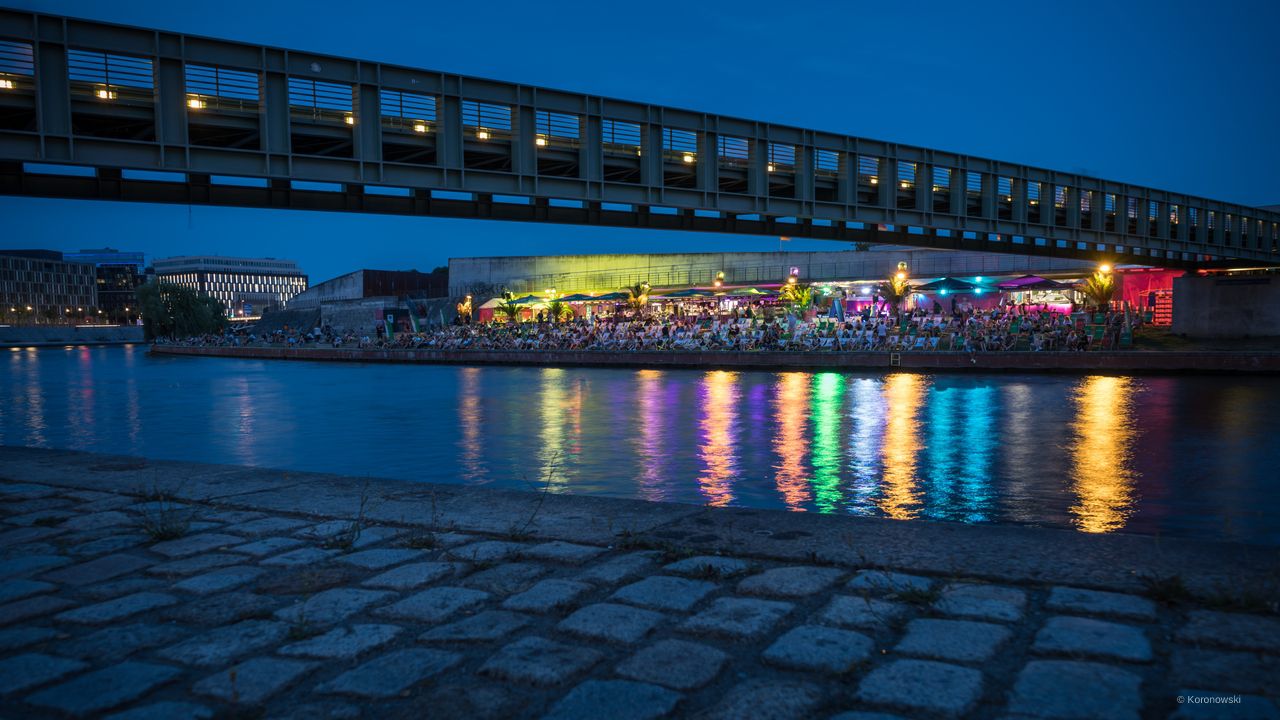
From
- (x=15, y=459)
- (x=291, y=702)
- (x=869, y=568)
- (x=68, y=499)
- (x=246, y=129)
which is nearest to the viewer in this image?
(x=291, y=702)

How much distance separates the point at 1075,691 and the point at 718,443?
10204 mm

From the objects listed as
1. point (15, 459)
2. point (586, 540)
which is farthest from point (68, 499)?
point (586, 540)

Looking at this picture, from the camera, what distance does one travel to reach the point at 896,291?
47781 millimetres

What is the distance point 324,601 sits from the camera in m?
3.45

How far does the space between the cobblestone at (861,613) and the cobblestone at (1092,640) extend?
0.50m

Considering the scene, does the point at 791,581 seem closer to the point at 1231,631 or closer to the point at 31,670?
the point at 1231,631

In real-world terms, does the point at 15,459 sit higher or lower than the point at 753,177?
lower

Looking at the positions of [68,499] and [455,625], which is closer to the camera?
[455,625]

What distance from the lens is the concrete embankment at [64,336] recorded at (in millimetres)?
113812

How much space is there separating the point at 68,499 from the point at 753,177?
23.1 m

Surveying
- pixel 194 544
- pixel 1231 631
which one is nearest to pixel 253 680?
pixel 194 544

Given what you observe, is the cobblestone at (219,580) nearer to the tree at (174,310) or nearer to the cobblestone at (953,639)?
the cobblestone at (953,639)

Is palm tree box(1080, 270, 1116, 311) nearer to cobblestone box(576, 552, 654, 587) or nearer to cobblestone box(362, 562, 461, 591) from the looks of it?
cobblestone box(576, 552, 654, 587)

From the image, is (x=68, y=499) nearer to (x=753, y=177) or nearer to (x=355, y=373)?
(x=753, y=177)
